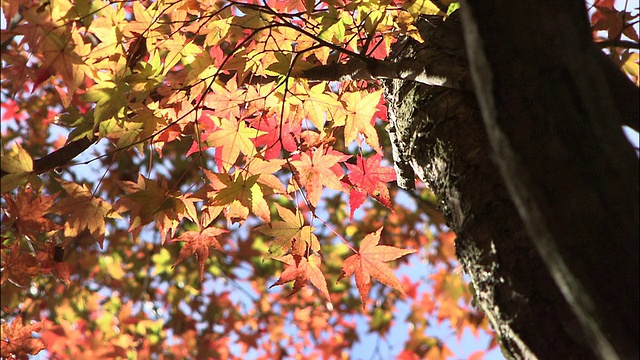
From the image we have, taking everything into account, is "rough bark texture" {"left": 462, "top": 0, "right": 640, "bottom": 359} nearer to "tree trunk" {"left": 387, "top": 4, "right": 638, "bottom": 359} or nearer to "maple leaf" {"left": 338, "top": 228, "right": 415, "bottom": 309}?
"tree trunk" {"left": 387, "top": 4, "right": 638, "bottom": 359}

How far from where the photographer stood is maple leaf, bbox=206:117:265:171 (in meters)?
1.60

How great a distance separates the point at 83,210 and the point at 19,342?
0.60 meters

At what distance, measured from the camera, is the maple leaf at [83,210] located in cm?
162

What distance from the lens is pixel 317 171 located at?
1635 millimetres

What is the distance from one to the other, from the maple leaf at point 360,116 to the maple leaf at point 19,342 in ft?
4.09

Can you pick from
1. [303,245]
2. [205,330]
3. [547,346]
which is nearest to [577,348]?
[547,346]

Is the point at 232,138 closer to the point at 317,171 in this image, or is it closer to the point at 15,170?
the point at 317,171

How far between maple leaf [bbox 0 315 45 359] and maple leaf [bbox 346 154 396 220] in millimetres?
1160

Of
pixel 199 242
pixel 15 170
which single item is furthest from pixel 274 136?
pixel 15 170

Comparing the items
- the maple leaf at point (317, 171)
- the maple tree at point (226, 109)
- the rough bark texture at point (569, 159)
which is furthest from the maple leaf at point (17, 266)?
the rough bark texture at point (569, 159)

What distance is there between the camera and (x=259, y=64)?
1626 mm

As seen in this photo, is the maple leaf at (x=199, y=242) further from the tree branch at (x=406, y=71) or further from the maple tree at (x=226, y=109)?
the tree branch at (x=406, y=71)

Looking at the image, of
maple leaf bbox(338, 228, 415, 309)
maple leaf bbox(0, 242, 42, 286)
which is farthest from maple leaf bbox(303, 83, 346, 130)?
maple leaf bbox(0, 242, 42, 286)

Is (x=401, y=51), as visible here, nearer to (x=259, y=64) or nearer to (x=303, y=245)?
(x=259, y=64)
